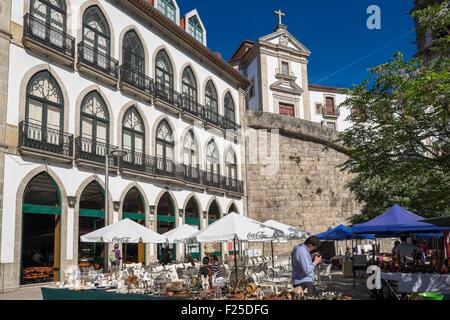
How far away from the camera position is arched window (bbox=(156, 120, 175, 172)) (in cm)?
2300

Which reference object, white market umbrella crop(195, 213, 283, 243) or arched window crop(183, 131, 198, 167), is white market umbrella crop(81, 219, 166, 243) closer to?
white market umbrella crop(195, 213, 283, 243)

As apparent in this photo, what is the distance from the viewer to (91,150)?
1841cm

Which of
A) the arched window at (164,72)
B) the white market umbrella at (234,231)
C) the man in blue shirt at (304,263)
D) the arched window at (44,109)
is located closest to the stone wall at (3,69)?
the arched window at (44,109)

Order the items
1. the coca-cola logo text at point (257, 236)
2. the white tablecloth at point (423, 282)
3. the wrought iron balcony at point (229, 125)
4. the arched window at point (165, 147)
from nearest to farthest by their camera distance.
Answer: the white tablecloth at point (423, 282), the coca-cola logo text at point (257, 236), the arched window at point (165, 147), the wrought iron balcony at point (229, 125)

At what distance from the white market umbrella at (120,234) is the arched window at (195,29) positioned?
16553mm

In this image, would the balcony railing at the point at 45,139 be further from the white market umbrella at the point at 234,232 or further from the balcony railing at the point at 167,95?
the white market umbrella at the point at 234,232

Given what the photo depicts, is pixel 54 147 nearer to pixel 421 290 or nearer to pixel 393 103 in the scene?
pixel 393 103

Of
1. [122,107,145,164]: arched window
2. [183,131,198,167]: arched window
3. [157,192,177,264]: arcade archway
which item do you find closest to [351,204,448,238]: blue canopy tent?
[122,107,145,164]: arched window

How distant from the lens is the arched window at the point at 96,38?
1914cm

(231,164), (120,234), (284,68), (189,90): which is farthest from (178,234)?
(284,68)

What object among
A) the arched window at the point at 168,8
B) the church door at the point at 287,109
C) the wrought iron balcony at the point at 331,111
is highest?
the arched window at the point at 168,8

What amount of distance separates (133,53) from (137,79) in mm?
1387

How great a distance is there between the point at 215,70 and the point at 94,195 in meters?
13.9

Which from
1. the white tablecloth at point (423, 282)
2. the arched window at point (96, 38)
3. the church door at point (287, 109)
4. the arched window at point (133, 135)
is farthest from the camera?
the church door at point (287, 109)
